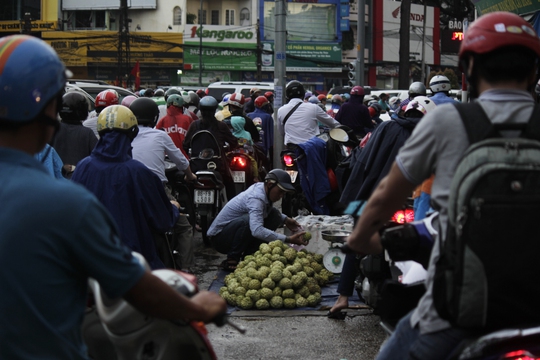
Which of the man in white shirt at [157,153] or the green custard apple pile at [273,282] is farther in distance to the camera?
the man in white shirt at [157,153]

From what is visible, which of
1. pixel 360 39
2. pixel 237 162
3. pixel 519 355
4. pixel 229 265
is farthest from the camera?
pixel 360 39

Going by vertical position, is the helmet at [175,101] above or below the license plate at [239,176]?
above

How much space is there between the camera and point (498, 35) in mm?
2605

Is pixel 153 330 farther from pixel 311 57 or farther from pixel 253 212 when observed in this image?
pixel 311 57

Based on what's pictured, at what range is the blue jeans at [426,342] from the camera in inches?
98.8

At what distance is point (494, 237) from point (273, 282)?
16.7 ft

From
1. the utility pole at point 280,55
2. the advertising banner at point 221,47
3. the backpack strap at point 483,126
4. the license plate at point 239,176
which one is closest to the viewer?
the backpack strap at point 483,126

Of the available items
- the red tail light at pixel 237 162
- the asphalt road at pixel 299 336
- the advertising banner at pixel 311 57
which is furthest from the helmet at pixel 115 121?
the advertising banner at pixel 311 57

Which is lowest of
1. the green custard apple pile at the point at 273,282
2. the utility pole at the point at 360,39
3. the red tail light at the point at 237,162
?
the green custard apple pile at the point at 273,282

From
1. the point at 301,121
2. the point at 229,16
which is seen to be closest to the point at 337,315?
the point at 301,121

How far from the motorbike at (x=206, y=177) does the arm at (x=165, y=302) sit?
7333mm

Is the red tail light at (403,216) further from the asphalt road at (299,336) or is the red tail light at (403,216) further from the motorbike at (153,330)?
the motorbike at (153,330)

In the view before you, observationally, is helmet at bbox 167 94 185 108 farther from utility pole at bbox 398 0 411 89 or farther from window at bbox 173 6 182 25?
window at bbox 173 6 182 25

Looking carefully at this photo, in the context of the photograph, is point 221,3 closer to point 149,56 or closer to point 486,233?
point 149,56
